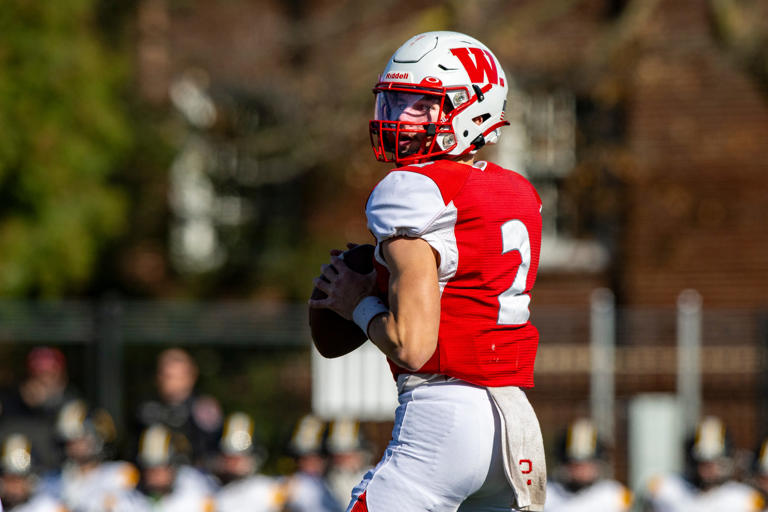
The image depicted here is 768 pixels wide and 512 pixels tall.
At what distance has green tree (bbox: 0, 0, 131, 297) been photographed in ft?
34.3

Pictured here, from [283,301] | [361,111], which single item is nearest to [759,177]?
[361,111]

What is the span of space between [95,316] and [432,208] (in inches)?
316

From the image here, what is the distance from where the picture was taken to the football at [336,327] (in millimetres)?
3531

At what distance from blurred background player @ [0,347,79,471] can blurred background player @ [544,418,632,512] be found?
384 centimetres

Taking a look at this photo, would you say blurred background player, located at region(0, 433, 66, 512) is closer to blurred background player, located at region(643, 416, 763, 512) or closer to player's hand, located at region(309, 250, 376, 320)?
blurred background player, located at region(643, 416, 763, 512)

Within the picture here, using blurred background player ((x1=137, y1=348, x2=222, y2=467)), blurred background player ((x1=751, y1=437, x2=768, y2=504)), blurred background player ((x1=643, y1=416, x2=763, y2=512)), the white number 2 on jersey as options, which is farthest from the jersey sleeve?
blurred background player ((x1=137, y1=348, x2=222, y2=467))

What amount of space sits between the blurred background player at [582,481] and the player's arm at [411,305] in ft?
18.4

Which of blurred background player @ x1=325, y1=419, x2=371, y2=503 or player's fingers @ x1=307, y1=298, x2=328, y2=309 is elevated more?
player's fingers @ x1=307, y1=298, x2=328, y2=309

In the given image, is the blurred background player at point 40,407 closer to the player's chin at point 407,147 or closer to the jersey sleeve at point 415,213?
the player's chin at point 407,147

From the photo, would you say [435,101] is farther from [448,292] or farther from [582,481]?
[582,481]

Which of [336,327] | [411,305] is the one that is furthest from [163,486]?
[411,305]

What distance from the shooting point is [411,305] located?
3086mm

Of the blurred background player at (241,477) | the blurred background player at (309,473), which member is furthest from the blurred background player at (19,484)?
the blurred background player at (309,473)

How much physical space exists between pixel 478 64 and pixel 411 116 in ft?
0.82
